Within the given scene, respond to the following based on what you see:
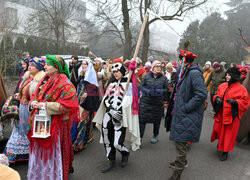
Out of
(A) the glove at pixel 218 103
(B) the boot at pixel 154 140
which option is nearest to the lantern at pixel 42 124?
(B) the boot at pixel 154 140

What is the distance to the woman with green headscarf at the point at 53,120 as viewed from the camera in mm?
2824

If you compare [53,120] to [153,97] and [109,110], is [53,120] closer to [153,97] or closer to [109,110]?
[109,110]

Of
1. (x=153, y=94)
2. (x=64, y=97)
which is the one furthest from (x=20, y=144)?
(x=153, y=94)

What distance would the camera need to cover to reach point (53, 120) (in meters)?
2.85

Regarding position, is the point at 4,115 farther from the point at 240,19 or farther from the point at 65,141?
the point at 240,19

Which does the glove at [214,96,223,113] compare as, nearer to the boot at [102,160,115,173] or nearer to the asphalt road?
the asphalt road

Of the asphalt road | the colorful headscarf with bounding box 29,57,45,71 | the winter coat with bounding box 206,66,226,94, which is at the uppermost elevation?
the colorful headscarf with bounding box 29,57,45,71

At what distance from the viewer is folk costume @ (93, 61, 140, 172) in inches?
146

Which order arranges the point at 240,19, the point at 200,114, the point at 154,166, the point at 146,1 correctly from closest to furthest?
the point at 200,114 → the point at 154,166 → the point at 146,1 → the point at 240,19

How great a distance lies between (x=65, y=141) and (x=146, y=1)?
14.5 m

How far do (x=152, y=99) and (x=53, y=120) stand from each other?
289 centimetres

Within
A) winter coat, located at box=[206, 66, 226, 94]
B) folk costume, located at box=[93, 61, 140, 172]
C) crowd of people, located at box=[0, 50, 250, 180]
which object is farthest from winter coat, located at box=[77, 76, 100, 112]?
winter coat, located at box=[206, 66, 226, 94]

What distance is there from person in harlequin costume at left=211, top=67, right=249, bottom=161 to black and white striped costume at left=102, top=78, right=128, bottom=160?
7.18 ft

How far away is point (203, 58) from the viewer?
1028 inches
